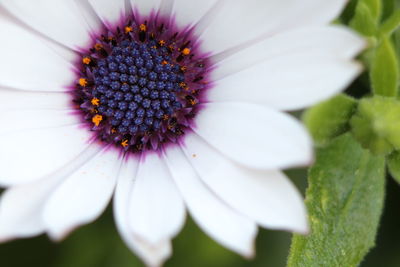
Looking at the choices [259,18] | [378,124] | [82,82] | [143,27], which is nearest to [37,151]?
[82,82]

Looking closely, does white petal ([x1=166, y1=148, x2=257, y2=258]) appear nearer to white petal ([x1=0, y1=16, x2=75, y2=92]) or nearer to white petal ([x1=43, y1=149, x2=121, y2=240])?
white petal ([x1=43, y1=149, x2=121, y2=240])

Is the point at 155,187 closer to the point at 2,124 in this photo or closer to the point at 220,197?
the point at 220,197

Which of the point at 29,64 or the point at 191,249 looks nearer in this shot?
the point at 29,64

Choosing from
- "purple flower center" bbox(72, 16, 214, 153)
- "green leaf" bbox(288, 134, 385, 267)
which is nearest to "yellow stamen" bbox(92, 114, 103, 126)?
"purple flower center" bbox(72, 16, 214, 153)

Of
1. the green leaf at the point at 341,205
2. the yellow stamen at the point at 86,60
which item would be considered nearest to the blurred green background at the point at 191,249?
the green leaf at the point at 341,205

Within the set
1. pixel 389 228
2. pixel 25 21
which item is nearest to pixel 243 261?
pixel 389 228

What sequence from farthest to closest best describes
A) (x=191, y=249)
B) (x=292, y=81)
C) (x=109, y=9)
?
(x=191, y=249) → (x=109, y=9) → (x=292, y=81)

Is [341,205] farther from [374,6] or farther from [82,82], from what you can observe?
[82,82]
